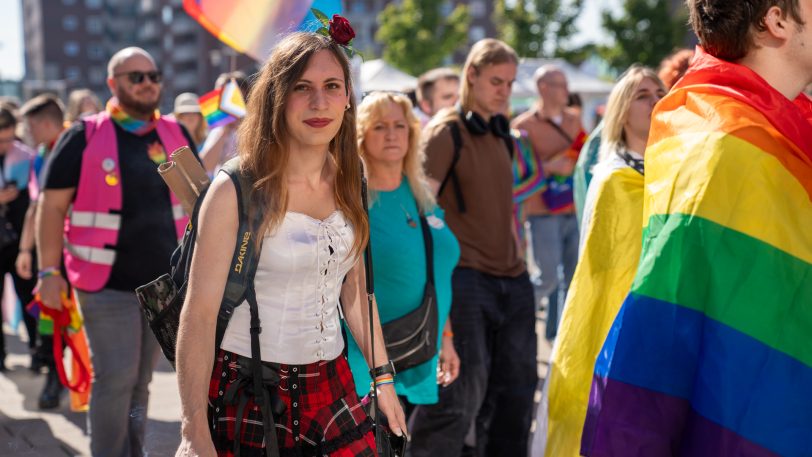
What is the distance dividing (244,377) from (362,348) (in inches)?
19.5

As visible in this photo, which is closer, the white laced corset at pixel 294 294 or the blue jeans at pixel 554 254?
the white laced corset at pixel 294 294

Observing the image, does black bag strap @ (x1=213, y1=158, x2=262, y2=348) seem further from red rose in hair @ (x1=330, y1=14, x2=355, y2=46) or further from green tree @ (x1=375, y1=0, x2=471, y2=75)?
green tree @ (x1=375, y1=0, x2=471, y2=75)

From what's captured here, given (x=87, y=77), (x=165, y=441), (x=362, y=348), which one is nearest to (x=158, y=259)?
(x=165, y=441)

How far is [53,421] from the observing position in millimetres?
6172

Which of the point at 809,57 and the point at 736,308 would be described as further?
the point at 809,57

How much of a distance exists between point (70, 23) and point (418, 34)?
8776 cm

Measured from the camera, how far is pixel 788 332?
204 cm

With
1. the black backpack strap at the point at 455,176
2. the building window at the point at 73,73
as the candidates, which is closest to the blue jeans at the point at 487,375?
the black backpack strap at the point at 455,176

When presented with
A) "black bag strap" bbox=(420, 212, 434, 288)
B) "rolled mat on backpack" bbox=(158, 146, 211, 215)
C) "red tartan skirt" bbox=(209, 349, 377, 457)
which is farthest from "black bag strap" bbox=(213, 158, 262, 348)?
"black bag strap" bbox=(420, 212, 434, 288)

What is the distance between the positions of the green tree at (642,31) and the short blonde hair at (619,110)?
87.4 feet

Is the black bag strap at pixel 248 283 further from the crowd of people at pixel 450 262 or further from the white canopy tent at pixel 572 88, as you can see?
the white canopy tent at pixel 572 88

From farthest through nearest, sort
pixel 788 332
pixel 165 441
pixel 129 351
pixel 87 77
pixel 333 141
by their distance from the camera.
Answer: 1. pixel 87 77
2. pixel 165 441
3. pixel 129 351
4. pixel 333 141
5. pixel 788 332

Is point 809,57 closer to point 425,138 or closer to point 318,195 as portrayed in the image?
point 318,195

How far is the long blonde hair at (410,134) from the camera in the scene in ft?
14.0
